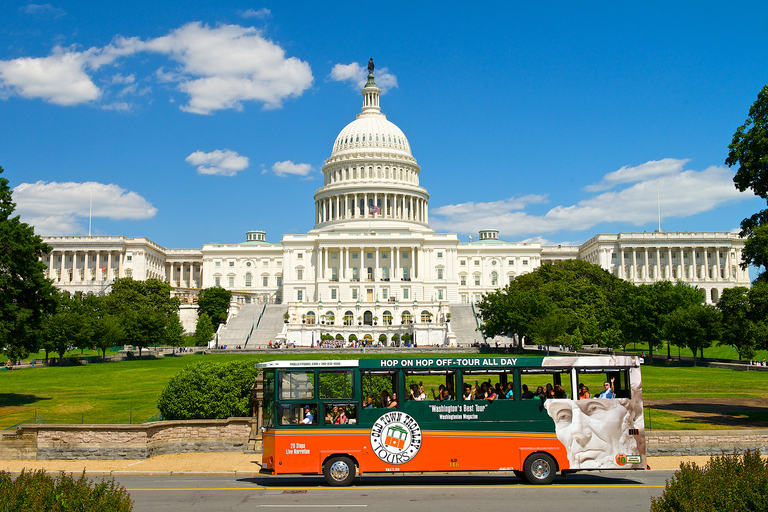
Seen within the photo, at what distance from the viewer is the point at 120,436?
2467cm

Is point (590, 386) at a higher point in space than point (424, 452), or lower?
higher

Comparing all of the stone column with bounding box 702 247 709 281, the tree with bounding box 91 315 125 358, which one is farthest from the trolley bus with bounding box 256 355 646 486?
the stone column with bounding box 702 247 709 281

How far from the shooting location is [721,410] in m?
32.2

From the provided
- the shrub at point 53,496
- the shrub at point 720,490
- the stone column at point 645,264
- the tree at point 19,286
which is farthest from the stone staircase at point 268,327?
the stone column at point 645,264

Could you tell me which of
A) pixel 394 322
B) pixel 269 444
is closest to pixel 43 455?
pixel 269 444

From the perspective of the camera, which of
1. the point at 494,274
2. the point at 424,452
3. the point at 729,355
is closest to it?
the point at 424,452

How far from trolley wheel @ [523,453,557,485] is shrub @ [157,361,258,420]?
464 inches

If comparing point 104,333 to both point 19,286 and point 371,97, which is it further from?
point 371,97

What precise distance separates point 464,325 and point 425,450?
7996 centimetres

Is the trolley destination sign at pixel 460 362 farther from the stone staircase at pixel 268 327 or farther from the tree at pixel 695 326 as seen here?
the stone staircase at pixel 268 327

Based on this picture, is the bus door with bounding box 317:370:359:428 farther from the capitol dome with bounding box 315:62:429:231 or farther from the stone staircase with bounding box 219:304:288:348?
the capitol dome with bounding box 315:62:429:231

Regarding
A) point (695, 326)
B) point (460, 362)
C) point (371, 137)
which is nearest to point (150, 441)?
point (460, 362)

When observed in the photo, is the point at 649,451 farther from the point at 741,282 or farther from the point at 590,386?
the point at 741,282

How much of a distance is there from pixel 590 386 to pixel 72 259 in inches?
5800
